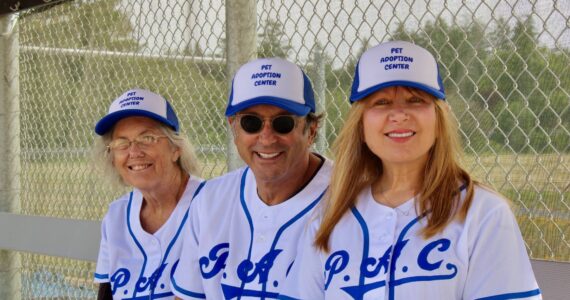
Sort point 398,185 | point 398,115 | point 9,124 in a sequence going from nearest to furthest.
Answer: point 398,115, point 398,185, point 9,124

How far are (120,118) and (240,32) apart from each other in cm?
58

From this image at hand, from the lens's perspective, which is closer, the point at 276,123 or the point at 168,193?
the point at 276,123

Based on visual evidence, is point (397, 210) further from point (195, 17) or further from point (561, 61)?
point (195, 17)

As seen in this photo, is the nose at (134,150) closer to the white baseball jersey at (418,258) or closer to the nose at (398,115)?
the white baseball jersey at (418,258)

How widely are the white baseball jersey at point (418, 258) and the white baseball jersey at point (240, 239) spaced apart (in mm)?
235

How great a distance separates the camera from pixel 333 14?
2.59 metres

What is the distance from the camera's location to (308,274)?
73.0 inches

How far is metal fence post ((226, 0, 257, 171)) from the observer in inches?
97.0

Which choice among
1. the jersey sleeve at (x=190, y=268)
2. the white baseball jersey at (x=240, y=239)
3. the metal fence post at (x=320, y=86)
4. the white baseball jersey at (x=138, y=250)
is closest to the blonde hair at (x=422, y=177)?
the white baseball jersey at (x=240, y=239)

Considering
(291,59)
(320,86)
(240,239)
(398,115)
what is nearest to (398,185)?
(398,115)

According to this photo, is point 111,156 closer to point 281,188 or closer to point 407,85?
point 281,188

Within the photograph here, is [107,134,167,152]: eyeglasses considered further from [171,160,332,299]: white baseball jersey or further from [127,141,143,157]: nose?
[171,160,332,299]: white baseball jersey

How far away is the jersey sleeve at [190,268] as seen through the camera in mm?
2311

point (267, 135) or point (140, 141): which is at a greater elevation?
point (140, 141)
